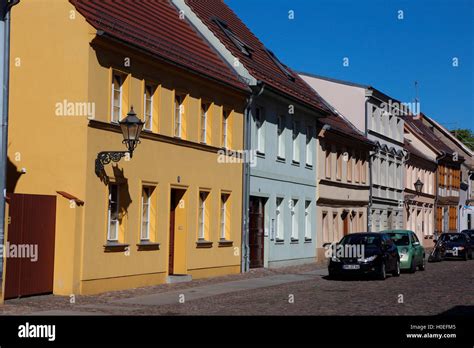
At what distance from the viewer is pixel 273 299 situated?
19.5 metres

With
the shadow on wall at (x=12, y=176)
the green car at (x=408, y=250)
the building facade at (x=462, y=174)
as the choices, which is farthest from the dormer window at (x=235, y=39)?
the building facade at (x=462, y=174)

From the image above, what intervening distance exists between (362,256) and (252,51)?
10.8 m

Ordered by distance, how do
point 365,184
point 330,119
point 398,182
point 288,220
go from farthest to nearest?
point 398,182
point 365,184
point 330,119
point 288,220

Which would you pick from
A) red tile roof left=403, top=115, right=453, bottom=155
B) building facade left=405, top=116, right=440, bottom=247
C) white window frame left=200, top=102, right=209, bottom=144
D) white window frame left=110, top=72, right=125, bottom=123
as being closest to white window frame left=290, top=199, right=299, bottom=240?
white window frame left=200, top=102, right=209, bottom=144

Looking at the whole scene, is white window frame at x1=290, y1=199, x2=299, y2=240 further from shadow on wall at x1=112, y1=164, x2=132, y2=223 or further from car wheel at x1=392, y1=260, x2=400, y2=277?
shadow on wall at x1=112, y1=164, x2=132, y2=223

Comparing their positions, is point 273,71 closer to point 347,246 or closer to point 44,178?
point 347,246

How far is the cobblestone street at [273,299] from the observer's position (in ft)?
54.5

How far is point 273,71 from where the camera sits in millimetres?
34219

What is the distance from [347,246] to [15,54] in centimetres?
1236

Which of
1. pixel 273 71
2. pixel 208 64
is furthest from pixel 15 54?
pixel 273 71

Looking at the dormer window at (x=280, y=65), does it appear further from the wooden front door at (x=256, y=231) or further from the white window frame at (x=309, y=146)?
the wooden front door at (x=256, y=231)

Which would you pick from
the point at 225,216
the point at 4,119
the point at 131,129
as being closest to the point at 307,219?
the point at 225,216

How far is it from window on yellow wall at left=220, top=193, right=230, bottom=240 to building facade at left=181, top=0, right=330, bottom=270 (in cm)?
117

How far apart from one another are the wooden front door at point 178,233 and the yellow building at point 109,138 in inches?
1.3
